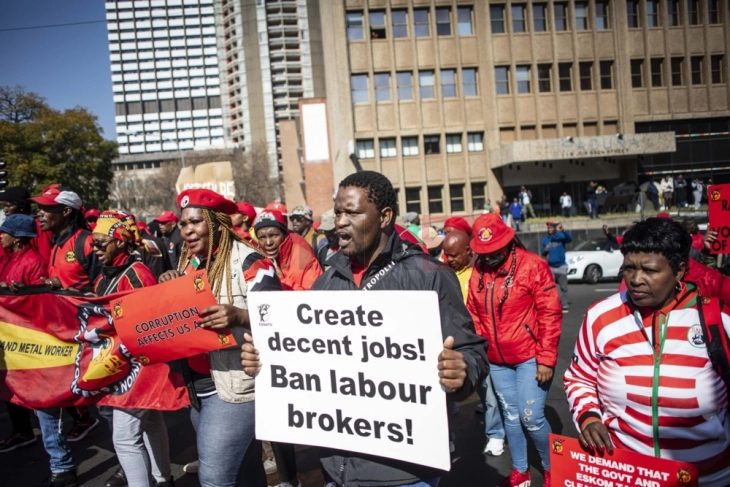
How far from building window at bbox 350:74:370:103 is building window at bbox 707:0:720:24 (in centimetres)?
2348

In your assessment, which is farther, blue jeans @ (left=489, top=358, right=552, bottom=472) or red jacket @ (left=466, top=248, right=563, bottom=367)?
red jacket @ (left=466, top=248, right=563, bottom=367)

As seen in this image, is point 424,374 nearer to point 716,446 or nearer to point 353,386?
point 353,386

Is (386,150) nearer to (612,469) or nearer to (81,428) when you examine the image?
(81,428)

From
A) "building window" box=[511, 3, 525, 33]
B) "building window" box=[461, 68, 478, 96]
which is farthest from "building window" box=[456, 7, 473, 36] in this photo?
"building window" box=[511, 3, 525, 33]

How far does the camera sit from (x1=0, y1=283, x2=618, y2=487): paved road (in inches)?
189

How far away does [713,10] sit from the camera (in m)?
14.5

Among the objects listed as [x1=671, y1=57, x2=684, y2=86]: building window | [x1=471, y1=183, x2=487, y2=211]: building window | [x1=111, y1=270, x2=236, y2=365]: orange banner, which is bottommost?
[x1=111, y1=270, x2=236, y2=365]: orange banner

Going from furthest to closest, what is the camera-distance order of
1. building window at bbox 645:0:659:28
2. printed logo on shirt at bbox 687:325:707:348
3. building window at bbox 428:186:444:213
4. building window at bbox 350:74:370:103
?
1. building window at bbox 428:186:444:213
2. building window at bbox 350:74:370:103
3. building window at bbox 645:0:659:28
4. printed logo on shirt at bbox 687:325:707:348

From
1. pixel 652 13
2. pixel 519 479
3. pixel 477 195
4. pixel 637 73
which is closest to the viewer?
pixel 519 479

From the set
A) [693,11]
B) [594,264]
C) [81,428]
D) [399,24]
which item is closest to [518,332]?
[81,428]

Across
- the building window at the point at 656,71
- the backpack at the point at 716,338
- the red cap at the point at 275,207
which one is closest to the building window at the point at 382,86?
the building window at the point at 656,71

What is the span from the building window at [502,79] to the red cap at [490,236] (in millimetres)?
34359

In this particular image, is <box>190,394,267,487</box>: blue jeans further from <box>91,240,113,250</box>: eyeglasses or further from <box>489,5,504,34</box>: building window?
<box>489,5,504,34</box>: building window

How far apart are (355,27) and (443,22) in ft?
18.5
